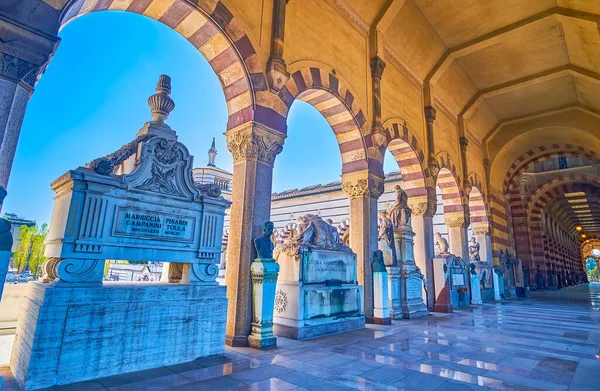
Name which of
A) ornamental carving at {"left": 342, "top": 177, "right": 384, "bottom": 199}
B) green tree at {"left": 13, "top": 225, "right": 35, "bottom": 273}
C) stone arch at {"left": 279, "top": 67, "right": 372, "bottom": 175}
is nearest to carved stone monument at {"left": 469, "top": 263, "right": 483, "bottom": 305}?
ornamental carving at {"left": 342, "top": 177, "right": 384, "bottom": 199}

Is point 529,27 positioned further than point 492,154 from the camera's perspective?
No

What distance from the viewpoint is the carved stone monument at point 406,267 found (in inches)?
310

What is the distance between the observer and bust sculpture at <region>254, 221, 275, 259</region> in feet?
15.5

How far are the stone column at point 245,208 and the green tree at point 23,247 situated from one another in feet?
27.2

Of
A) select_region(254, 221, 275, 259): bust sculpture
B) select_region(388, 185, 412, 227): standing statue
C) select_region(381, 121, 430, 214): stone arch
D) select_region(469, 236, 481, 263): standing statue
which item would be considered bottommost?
select_region(254, 221, 275, 259): bust sculpture

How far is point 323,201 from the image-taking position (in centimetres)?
2222

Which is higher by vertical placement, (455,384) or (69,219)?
(69,219)

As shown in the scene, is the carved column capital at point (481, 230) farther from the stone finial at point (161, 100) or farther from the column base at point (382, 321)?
the stone finial at point (161, 100)

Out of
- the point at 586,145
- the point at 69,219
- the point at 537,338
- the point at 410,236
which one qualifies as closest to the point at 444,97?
the point at 410,236

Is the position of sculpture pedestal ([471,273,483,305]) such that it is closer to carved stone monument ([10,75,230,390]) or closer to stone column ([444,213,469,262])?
stone column ([444,213,469,262])

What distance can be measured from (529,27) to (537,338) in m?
8.90

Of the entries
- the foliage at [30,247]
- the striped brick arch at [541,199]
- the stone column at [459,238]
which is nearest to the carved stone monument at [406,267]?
the stone column at [459,238]

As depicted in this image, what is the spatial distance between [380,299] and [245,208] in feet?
12.1

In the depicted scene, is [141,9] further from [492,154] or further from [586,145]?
[586,145]
